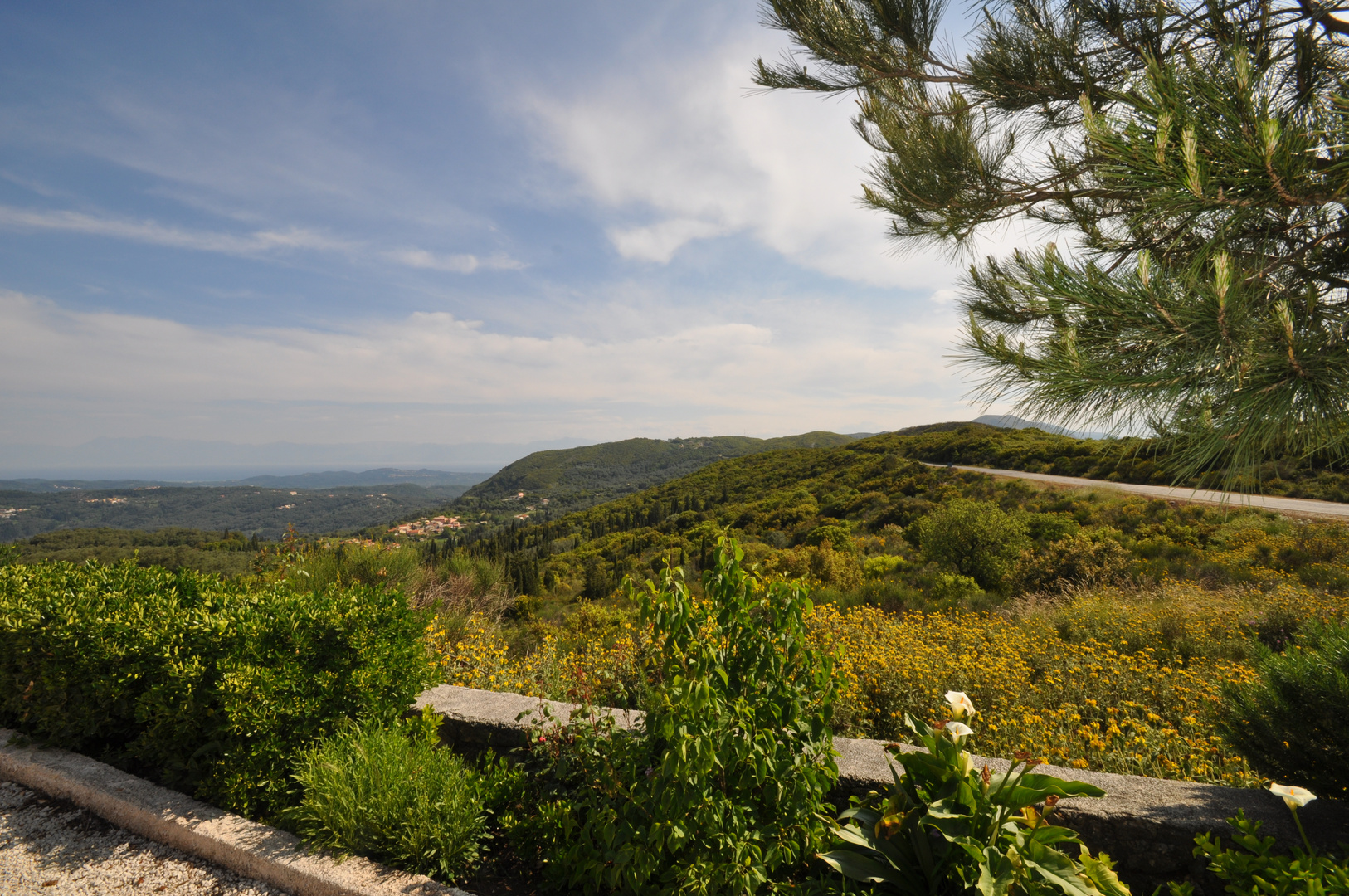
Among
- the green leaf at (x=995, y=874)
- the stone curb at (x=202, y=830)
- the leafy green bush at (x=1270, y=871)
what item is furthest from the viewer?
the stone curb at (x=202, y=830)

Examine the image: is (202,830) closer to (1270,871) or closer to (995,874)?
(995,874)

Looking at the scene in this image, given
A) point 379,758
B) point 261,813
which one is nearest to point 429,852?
point 379,758

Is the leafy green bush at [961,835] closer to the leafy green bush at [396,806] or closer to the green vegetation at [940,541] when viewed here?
the green vegetation at [940,541]

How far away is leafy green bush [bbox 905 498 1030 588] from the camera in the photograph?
29.7 feet

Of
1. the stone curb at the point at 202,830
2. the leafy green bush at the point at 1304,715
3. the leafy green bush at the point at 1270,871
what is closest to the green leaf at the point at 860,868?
the leafy green bush at the point at 1270,871

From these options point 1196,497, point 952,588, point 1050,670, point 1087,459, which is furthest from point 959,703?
point 1087,459

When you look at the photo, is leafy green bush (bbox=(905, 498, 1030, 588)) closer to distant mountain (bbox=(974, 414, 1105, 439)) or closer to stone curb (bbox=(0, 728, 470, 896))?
distant mountain (bbox=(974, 414, 1105, 439))

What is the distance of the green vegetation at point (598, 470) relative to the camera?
86.1 m

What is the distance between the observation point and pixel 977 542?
951 cm

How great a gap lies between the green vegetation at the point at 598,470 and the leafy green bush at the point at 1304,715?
7540cm

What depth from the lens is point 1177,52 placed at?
10.7ft

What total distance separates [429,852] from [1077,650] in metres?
4.60

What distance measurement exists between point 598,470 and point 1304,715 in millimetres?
114105

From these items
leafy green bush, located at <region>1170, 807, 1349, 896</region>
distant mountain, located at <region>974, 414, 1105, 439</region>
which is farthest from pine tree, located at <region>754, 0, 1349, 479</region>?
leafy green bush, located at <region>1170, 807, 1349, 896</region>
